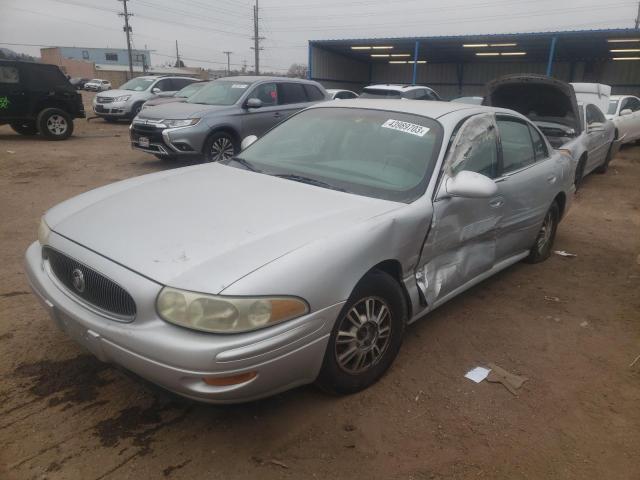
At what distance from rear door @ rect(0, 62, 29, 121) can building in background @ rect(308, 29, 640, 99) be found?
16923 millimetres

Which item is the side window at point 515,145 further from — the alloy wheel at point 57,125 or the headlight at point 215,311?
the alloy wheel at point 57,125

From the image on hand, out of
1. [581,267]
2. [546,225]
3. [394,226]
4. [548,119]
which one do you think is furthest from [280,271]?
[548,119]

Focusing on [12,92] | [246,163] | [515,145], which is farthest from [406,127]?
[12,92]

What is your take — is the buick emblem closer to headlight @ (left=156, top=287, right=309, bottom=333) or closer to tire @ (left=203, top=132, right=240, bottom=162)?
headlight @ (left=156, top=287, right=309, bottom=333)

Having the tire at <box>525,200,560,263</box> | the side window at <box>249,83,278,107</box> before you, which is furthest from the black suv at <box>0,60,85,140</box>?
the tire at <box>525,200,560,263</box>

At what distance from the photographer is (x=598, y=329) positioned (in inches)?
147

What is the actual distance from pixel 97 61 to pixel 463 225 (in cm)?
9971

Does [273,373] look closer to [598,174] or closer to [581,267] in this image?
[581,267]

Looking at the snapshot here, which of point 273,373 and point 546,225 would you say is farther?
point 546,225

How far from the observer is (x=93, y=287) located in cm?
235

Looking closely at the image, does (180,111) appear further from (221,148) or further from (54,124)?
(54,124)

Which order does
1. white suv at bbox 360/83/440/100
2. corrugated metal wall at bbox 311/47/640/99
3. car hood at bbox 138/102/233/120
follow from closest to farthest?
1. car hood at bbox 138/102/233/120
2. white suv at bbox 360/83/440/100
3. corrugated metal wall at bbox 311/47/640/99

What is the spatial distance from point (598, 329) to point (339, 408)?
227cm

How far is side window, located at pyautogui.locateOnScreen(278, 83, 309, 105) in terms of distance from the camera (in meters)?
9.59
